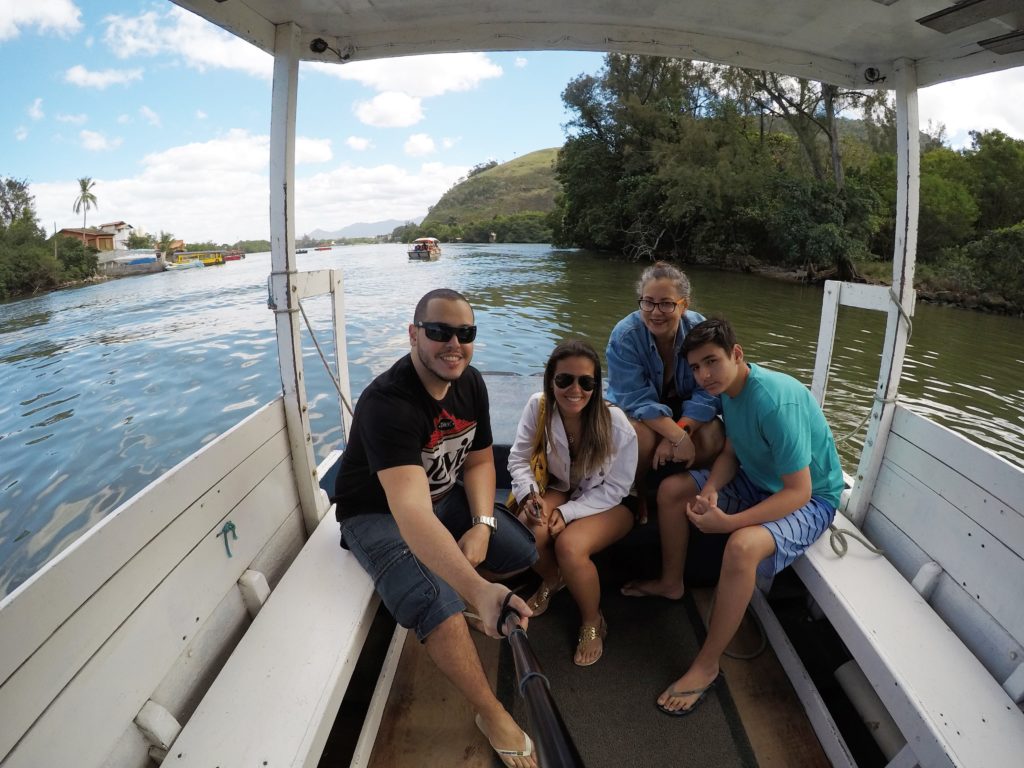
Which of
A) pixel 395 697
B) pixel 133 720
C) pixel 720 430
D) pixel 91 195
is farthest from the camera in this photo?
pixel 91 195

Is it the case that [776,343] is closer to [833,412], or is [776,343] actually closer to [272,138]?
[833,412]

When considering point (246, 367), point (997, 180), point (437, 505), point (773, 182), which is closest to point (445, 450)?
point (437, 505)

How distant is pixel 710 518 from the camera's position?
5.88ft

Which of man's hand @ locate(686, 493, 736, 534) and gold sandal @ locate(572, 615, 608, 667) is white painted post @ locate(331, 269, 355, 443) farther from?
man's hand @ locate(686, 493, 736, 534)

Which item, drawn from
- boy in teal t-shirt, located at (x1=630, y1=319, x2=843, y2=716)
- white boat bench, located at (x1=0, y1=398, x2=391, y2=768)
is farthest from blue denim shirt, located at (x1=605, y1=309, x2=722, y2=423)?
white boat bench, located at (x1=0, y1=398, x2=391, y2=768)

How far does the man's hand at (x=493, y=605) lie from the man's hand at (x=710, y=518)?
86cm

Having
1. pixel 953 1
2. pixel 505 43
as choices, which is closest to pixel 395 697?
pixel 505 43

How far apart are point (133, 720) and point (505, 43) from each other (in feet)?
7.35

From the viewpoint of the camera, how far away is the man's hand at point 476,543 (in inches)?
65.9

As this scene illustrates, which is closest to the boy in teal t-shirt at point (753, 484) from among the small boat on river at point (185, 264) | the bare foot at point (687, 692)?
the bare foot at point (687, 692)

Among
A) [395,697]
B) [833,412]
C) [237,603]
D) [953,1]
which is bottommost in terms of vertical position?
[833,412]

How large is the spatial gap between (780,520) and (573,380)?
0.83 metres

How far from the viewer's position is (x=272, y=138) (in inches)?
71.4

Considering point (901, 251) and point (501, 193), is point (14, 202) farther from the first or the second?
point (501, 193)
